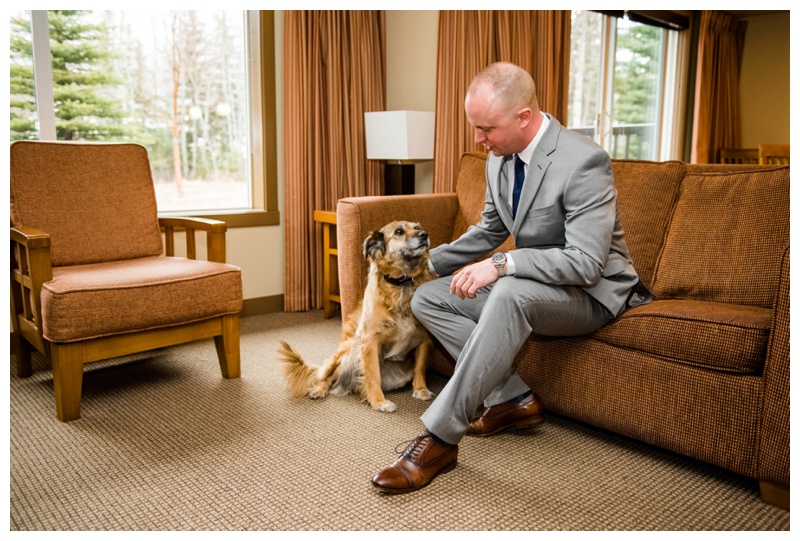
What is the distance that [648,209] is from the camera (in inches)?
86.3

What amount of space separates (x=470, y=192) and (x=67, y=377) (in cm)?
173

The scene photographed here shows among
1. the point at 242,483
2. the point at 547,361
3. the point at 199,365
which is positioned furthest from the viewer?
the point at 199,365

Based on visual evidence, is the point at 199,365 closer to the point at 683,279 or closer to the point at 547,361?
the point at 547,361

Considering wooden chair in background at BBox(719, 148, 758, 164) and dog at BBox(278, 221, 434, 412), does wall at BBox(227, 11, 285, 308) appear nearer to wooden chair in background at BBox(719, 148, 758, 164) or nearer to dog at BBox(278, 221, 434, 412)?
dog at BBox(278, 221, 434, 412)

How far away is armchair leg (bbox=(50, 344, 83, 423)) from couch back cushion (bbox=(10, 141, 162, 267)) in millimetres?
620

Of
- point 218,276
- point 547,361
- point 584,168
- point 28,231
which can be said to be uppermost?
point 584,168

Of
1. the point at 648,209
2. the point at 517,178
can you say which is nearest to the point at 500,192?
the point at 517,178

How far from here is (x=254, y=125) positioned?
12.1ft

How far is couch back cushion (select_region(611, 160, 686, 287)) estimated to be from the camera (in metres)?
2.16

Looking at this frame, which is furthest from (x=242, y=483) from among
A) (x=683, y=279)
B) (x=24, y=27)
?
(x=24, y=27)

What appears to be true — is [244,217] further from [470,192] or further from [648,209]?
[648,209]

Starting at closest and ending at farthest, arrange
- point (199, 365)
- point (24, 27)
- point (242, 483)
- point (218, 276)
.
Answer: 1. point (242, 483)
2. point (218, 276)
3. point (199, 365)
4. point (24, 27)

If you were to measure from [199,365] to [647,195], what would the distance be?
1957mm

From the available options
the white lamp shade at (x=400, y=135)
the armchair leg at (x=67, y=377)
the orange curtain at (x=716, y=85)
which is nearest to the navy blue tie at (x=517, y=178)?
the armchair leg at (x=67, y=377)
